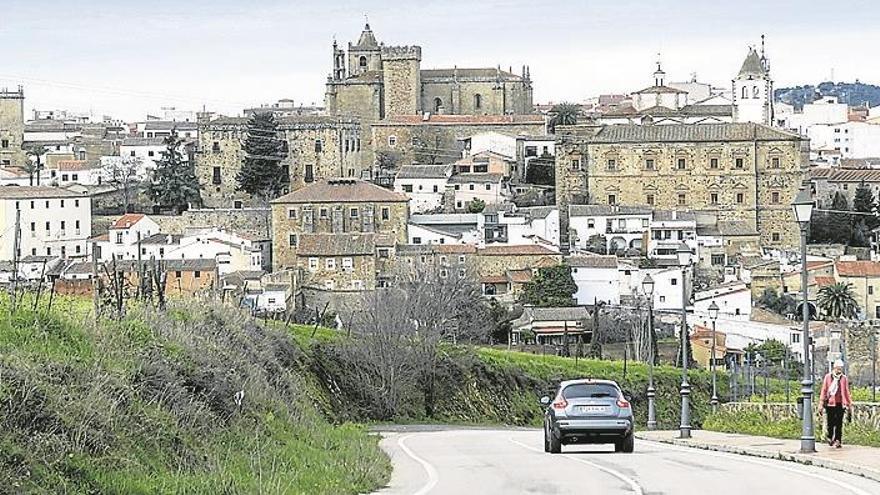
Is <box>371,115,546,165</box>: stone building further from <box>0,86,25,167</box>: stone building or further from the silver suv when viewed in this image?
the silver suv

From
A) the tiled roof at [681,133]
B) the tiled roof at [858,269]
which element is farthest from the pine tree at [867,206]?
the tiled roof at [858,269]

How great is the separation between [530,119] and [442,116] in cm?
695

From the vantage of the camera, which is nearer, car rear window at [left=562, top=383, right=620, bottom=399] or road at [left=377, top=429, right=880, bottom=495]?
road at [left=377, top=429, right=880, bottom=495]

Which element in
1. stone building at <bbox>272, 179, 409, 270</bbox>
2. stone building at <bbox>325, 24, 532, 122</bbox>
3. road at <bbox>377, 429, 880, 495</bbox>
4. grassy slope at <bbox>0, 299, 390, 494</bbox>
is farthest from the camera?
stone building at <bbox>325, 24, 532, 122</bbox>

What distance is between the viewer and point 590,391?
21812mm

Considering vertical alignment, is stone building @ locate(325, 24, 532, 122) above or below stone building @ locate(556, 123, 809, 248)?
above

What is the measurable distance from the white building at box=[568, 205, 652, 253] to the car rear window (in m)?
82.2

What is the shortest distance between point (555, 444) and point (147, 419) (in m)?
8.36

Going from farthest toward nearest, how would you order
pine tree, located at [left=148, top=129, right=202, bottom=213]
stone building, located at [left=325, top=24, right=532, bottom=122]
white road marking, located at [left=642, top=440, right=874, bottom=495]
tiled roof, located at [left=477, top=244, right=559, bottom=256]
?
stone building, located at [left=325, top=24, right=532, bottom=122] → pine tree, located at [left=148, top=129, right=202, bottom=213] → tiled roof, located at [left=477, top=244, right=559, bottom=256] → white road marking, located at [left=642, top=440, right=874, bottom=495]

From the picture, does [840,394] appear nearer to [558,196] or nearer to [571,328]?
[571,328]

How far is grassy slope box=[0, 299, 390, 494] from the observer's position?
12.5m

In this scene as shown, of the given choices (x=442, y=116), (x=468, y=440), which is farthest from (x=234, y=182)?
(x=468, y=440)

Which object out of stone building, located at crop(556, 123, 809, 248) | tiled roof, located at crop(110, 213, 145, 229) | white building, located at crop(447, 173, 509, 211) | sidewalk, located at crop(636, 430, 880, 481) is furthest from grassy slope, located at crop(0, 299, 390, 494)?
stone building, located at crop(556, 123, 809, 248)

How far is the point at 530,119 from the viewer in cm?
12825
